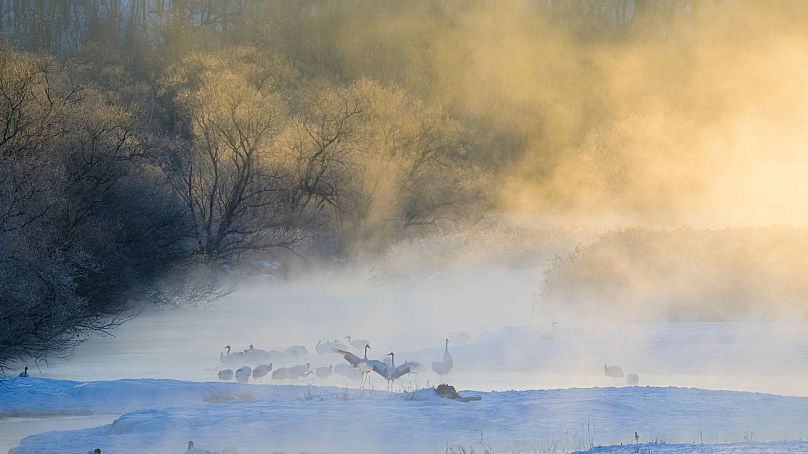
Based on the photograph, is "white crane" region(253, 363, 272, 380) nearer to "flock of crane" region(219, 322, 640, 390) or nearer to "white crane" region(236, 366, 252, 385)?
"flock of crane" region(219, 322, 640, 390)

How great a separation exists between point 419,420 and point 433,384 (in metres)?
3.39

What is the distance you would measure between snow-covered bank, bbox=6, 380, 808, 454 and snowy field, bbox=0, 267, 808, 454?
0.8 inches

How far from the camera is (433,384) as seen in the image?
45.1 feet

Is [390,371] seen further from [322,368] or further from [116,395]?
[116,395]

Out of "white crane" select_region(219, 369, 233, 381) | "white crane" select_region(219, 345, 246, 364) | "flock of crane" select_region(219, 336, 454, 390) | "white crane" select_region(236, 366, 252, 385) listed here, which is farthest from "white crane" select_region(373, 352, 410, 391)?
"white crane" select_region(219, 345, 246, 364)

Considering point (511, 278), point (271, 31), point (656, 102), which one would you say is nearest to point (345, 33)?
point (271, 31)

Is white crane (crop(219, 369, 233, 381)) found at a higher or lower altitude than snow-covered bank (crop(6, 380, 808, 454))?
higher

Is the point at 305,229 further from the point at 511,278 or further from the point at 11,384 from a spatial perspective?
the point at 11,384

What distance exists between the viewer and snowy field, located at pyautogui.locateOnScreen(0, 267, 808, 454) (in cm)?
985

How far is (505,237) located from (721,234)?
787cm

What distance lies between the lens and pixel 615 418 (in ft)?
34.7

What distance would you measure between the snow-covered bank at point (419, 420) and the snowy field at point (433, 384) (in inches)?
0.8

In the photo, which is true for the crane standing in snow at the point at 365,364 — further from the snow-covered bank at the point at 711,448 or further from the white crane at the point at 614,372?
the snow-covered bank at the point at 711,448

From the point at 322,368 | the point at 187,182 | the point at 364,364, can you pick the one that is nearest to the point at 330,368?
the point at 322,368
